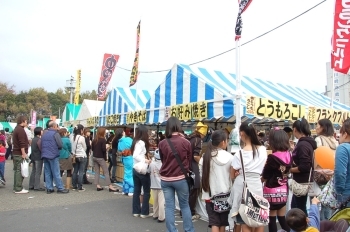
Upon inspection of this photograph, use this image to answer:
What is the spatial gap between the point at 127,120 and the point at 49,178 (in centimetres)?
283

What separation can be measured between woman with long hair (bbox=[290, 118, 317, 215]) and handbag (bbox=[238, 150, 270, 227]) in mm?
786

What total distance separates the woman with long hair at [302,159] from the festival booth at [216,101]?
1.70 metres

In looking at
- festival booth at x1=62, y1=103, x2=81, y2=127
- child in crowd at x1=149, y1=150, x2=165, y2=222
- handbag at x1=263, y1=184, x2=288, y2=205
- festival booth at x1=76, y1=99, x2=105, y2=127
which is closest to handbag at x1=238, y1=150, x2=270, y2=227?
handbag at x1=263, y1=184, x2=288, y2=205

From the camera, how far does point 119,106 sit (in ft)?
37.3

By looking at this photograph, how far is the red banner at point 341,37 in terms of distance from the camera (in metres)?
5.77

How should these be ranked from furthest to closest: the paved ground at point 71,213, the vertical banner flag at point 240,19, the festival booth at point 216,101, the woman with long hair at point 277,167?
the festival booth at point 216,101 → the paved ground at point 71,213 → the vertical banner flag at point 240,19 → the woman with long hair at point 277,167

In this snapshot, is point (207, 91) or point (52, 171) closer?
point (207, 91)

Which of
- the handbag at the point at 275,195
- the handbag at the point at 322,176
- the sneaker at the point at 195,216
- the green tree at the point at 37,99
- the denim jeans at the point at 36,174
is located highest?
the green tree at the point at 37,99

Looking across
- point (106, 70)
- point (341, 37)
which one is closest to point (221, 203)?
point (341, 37)

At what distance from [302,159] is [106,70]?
30.1 ft

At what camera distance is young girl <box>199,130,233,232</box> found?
386 cm

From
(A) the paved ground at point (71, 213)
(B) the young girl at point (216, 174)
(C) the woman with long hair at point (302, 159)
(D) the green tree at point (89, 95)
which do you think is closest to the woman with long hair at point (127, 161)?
(A) the paved ground at point (71, 213)

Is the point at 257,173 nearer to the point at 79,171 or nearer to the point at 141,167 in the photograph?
the point at 141,167

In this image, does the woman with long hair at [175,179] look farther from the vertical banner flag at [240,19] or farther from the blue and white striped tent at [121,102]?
the blue and white striped tent at [121,102]
